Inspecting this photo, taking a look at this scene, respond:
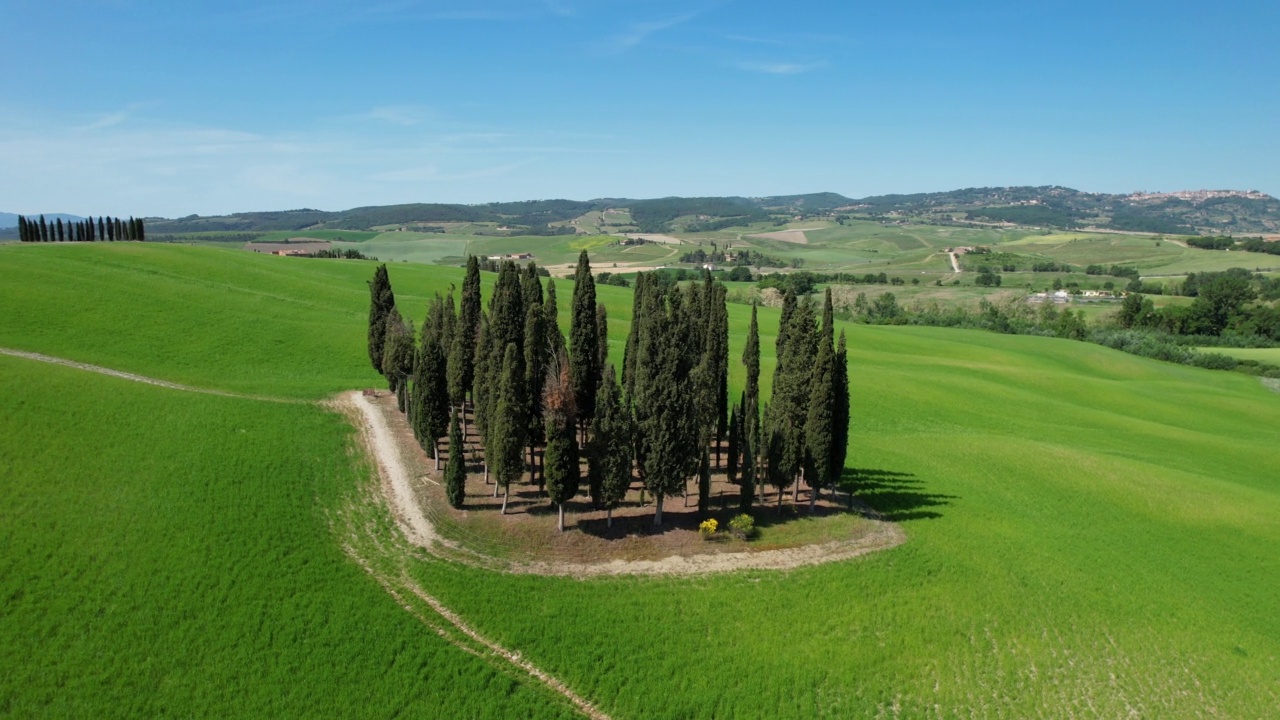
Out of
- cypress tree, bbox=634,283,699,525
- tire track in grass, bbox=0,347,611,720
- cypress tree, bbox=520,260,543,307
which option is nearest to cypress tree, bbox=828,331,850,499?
cypress tree, bbox=634,283,699,525

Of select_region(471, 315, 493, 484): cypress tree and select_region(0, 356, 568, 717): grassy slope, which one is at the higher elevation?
select_region(471, 315, 493, 484): cypress tree

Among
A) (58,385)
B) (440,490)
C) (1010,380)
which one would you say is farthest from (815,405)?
(1010,380)

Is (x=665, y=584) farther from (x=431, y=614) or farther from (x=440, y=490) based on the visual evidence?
(x=440, y=490)

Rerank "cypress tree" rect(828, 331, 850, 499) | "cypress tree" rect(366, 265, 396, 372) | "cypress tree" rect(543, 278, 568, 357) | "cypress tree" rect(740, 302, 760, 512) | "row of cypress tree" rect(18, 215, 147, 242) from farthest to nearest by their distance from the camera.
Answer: "row of cypress tree" rect(18, 215, 147, 242), "cypress tree" rect(366, 265, 396, 372), "cypress tree" rect(543, 278, 568, 357), "cypress tree" rect(828, 331, 850, 499), "cypress tree" rect(740, 302, 760, 512)

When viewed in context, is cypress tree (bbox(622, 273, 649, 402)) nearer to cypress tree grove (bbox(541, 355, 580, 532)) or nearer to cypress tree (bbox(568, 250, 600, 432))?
cypress tree (bbox(568, 250, 600, 432))

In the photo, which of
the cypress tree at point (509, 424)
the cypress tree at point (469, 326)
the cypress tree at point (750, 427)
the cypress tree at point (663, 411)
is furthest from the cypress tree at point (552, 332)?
the cypress tree at point (750, 427)
